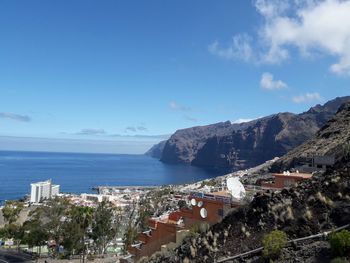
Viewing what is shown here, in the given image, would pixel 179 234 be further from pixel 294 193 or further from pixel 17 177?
pixel 17 177

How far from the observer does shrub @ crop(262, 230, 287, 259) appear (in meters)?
10.8

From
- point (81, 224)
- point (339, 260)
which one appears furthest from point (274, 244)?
point (81, 224)

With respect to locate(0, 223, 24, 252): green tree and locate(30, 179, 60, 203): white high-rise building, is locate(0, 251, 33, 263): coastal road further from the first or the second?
locate(30, 179, 60, 203): white high-rise building

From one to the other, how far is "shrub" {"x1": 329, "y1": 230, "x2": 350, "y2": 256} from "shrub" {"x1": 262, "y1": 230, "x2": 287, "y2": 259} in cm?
161

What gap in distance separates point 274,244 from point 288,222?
185 cm

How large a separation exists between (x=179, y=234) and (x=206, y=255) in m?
7.30

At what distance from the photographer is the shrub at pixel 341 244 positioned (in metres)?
9.20

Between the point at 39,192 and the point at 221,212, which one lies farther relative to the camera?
the point at 39,192

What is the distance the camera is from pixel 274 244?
35.7 ft

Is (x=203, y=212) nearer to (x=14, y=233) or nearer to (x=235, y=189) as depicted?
(x=235, y=189)

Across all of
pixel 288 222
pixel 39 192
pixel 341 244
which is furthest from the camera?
pixel 39 192

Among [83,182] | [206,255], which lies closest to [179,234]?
[206,255]

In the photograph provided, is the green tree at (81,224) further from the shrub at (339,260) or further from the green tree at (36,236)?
the shrub at (339,260)

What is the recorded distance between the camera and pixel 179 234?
20.9 meters
